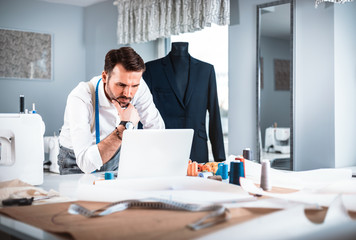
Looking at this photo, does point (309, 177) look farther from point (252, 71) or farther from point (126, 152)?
point (252, 71)

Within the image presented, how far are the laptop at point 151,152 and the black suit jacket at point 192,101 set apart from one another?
174 cm

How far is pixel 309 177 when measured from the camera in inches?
71.4

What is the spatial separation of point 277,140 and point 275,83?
0.54 m

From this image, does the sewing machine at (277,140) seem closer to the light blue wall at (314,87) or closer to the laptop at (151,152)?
the light blue wall at (314,87)

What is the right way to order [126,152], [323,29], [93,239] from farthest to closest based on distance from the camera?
[323,29], [126,152], [93,239]

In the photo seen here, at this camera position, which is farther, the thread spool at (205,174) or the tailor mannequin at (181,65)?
the tailor mannequin at (181,65)

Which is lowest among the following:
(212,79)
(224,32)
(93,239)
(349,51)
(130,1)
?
(93,239)

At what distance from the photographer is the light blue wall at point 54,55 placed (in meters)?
6.04

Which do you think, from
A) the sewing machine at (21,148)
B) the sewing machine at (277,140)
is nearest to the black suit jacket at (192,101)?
the sewing machine at (277,140)

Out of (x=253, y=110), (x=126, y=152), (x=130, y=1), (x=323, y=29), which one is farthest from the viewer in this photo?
(x=130, y=1)

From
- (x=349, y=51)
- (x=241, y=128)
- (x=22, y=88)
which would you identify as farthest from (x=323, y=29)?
(x=22, y=88)

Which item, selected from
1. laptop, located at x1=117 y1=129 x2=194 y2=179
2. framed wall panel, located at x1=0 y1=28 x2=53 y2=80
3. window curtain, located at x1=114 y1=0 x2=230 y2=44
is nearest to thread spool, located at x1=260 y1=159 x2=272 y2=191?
laptop, located at x1=117 y1=129 x2=194 y2=179

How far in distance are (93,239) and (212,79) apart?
9.38ft

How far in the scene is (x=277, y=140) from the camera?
12.9 ft
